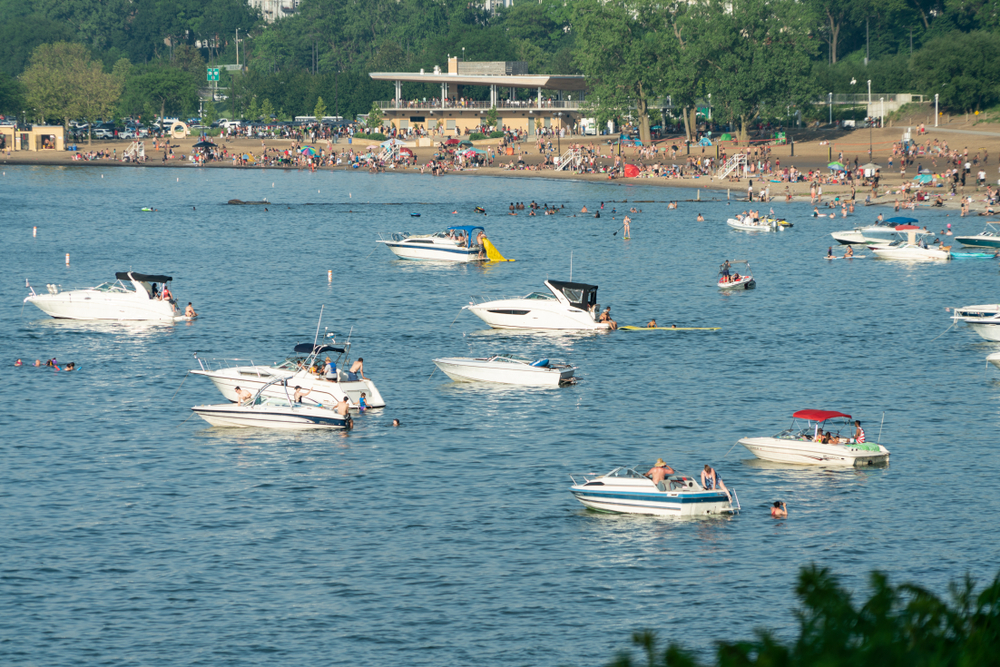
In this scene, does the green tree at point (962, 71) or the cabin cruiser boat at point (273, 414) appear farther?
the green tree at point (962, 71)

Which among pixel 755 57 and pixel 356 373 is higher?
pixel 755 57

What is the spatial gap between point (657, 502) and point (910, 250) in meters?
66.9

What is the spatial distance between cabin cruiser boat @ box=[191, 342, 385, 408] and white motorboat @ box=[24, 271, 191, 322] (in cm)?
2197

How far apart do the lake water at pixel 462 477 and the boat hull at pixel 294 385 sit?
1413mm

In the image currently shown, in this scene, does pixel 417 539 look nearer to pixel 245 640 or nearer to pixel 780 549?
pixel 245 640

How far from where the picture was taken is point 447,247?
332 ft

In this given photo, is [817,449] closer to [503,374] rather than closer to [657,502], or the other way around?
[657,502]

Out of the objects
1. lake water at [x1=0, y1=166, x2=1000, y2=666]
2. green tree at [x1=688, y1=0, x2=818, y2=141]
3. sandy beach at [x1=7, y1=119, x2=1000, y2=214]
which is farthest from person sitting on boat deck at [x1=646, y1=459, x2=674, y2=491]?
green tree at [x1=688, y1=0, x2=818, y2=141]

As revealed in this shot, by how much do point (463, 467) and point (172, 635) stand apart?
641 inches

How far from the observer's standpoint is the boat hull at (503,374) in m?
58.0

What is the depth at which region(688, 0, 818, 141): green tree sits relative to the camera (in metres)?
162

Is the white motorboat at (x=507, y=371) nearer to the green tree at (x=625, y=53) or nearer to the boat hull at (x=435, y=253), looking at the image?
the boat hull at (x=435, y=253)

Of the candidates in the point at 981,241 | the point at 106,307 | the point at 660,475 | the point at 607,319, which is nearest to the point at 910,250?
the point at 981,241

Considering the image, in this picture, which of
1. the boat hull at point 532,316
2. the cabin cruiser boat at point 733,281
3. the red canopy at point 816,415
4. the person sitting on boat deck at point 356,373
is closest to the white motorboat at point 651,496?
the red canopy at point 816,415
